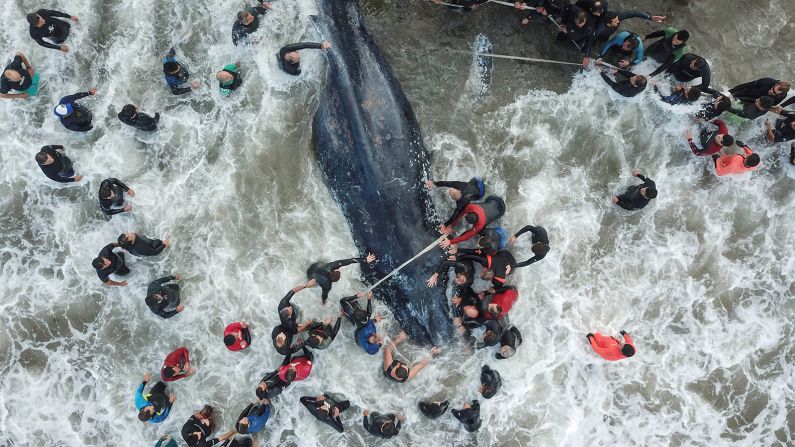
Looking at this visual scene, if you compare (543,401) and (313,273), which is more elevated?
(313,273)

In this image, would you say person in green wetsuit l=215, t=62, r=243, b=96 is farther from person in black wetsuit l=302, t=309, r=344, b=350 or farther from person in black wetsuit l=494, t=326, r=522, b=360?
person in black wetsuit l=494, t=326, r=522, b=360

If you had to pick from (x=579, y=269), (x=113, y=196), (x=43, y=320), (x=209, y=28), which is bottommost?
(x=579, y=269)

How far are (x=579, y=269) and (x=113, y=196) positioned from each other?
10.4m

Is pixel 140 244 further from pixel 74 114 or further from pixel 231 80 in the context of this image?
pixel 231 80

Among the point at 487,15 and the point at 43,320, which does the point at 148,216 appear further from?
the point at 487,15

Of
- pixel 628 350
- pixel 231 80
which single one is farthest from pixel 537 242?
pixel 231 80

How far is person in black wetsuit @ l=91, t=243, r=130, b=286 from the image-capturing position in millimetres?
9621

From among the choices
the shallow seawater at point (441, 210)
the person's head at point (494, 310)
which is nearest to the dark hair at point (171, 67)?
the shallow seawater at point (441, 210)

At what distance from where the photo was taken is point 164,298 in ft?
33.4

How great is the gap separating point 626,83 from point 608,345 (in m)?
5.63

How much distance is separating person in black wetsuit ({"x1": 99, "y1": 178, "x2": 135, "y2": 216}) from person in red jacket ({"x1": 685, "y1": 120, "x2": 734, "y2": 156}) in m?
12.7

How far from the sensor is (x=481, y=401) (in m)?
10.9

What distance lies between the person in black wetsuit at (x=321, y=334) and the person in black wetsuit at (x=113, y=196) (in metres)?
4.98

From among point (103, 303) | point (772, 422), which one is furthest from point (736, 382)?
point (103, 303)
